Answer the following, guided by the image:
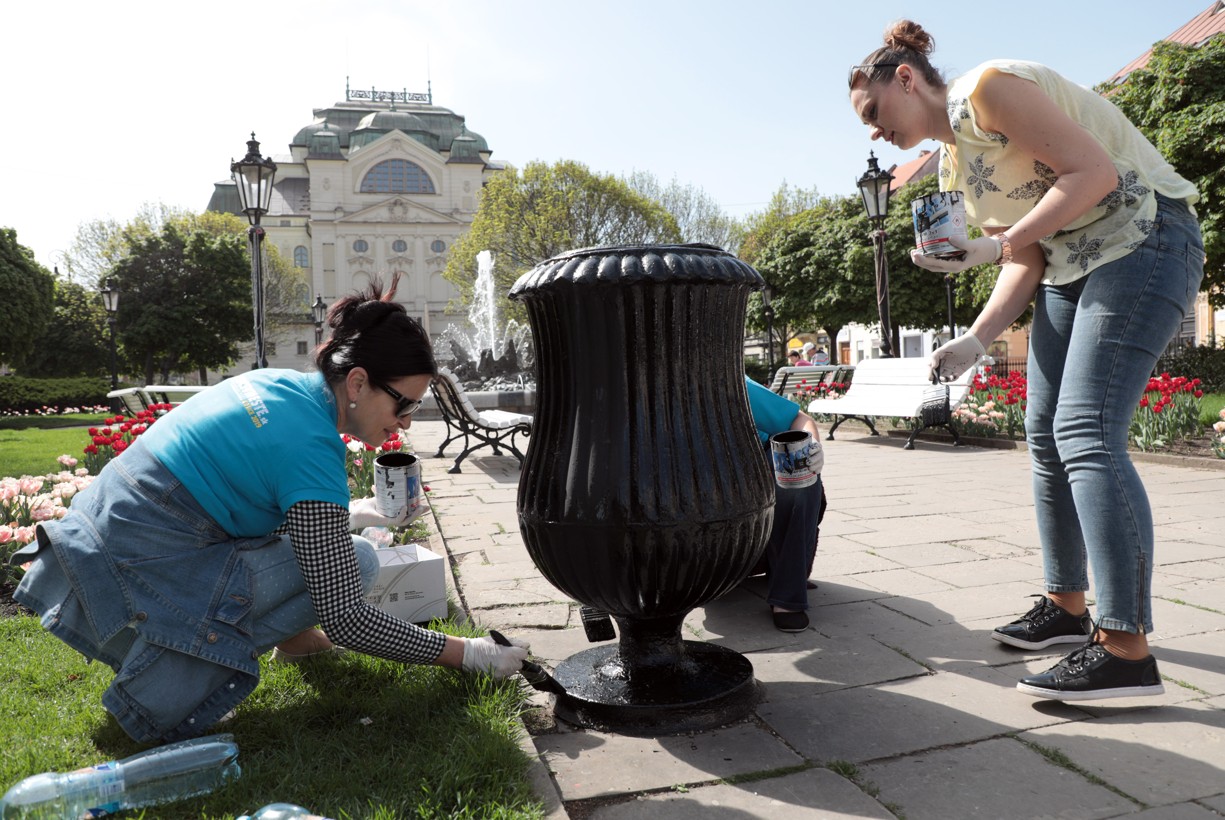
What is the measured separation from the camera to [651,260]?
2.18 metres

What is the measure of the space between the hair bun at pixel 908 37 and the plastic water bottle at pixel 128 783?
2567 mm

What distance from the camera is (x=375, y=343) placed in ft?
7.52

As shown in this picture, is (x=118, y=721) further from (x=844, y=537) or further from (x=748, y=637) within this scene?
(x=844, y=537)

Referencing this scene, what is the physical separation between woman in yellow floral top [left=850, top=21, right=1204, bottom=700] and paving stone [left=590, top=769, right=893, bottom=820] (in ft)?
2.45

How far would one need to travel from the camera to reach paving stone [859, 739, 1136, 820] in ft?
5.87

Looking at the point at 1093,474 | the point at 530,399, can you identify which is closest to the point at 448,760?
the point at 1093,474

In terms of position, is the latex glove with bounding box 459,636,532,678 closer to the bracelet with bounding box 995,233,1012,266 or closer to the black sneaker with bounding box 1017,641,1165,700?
the black sneaker with bounding box 1017,641,1165,700

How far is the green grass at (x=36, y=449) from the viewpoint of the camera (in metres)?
9.33

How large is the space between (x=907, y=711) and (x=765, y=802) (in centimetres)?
65

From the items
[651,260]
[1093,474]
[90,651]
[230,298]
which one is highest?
[230,298]

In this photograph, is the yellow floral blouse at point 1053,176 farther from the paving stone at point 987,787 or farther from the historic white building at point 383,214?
the historic white building at point 383,214

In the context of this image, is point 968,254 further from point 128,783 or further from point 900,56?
point 128,783

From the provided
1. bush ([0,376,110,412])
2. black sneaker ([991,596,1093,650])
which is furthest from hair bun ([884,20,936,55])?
→ bush ([0,376,110,412])

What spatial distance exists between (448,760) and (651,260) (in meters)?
1.27
